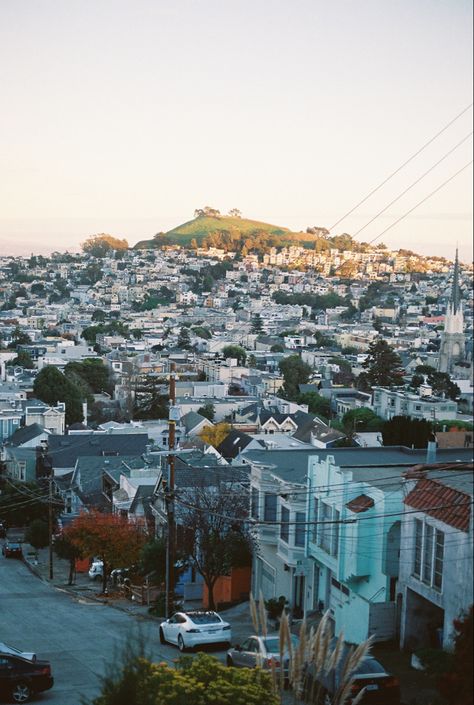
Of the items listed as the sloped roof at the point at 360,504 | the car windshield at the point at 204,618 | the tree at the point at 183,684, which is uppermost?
the sloped roof at the point at 360,504

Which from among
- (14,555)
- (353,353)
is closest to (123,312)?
(353,353)

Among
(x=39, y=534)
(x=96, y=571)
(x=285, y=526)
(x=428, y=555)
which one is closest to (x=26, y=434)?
Answer: (x=39, y=534)

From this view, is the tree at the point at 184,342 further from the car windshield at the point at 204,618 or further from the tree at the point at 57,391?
the car windshield at the point at 204,618

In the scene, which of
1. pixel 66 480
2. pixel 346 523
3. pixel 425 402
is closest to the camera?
pixel 346 523

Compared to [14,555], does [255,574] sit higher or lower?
higher

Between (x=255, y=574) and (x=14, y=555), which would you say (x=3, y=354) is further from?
(x=255, y=574)

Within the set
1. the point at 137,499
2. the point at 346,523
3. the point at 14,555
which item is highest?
the point at 346,523

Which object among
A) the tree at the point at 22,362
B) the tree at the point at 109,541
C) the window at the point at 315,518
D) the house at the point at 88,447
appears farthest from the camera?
the tree at the point at 22,362

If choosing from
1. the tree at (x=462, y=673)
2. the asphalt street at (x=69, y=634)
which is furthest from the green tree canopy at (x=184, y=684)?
the tree at (x=462, y=673)
